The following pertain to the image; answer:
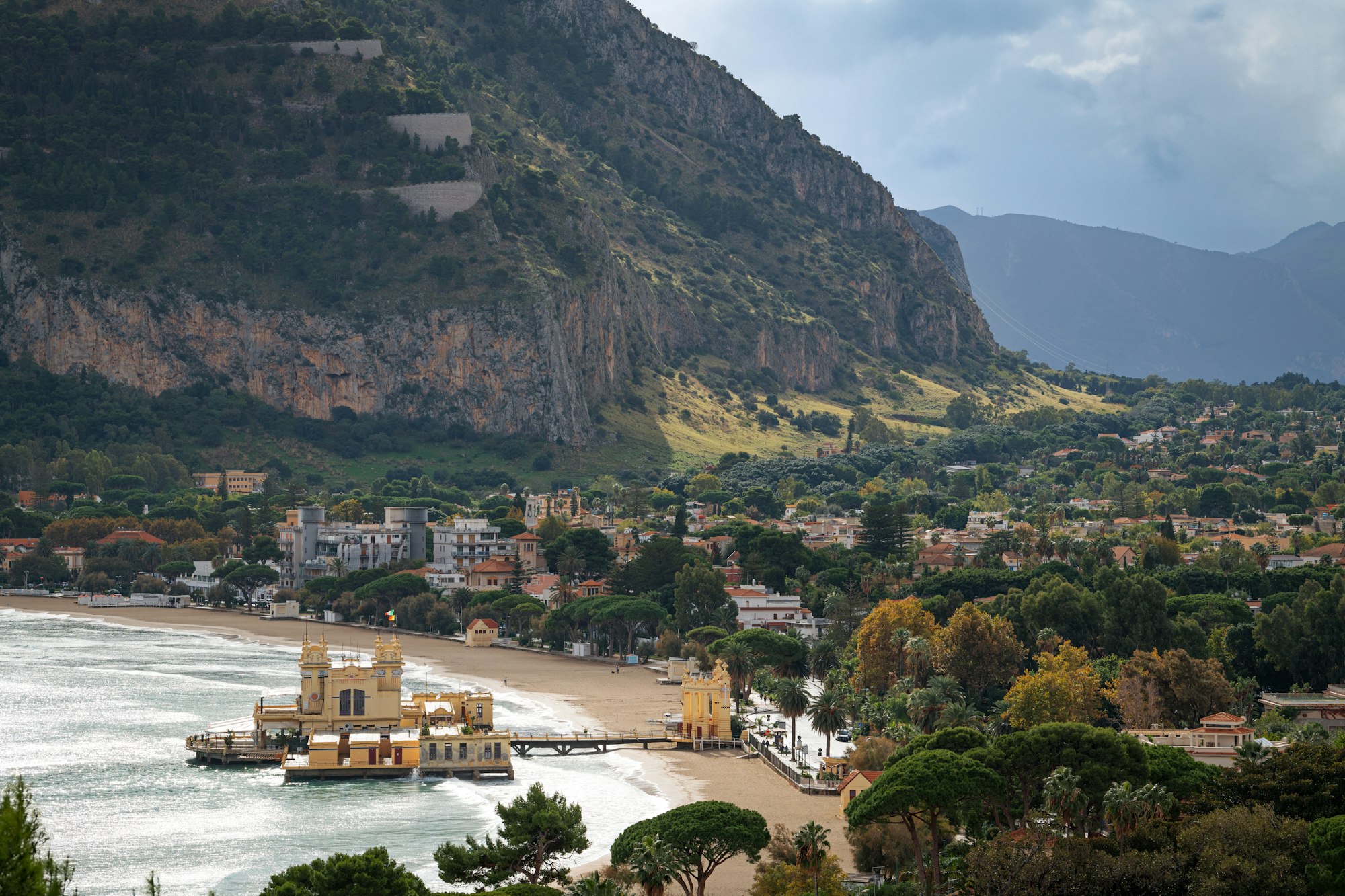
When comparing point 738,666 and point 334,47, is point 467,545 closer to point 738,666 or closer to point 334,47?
point 738,666

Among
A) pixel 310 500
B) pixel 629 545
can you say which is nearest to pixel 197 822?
pixel 629 545

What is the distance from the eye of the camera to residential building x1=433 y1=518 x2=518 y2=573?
12388 cm

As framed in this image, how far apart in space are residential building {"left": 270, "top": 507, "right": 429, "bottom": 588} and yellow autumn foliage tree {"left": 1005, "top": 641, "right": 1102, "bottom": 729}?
71.3 meters

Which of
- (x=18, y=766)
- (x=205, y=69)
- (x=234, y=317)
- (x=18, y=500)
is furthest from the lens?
(x=205, y=69)

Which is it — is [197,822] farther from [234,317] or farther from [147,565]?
[234,317]

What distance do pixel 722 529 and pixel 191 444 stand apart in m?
60.1

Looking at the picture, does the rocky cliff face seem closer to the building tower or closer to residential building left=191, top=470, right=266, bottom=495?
residential building left=191, top=470, right=266, bottom=495

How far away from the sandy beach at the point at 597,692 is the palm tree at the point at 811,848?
11.7 ft

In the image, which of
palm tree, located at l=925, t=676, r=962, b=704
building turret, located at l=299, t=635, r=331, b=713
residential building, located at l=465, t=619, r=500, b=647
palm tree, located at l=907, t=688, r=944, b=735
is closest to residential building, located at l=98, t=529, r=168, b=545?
residential building, located at l=465, t=619, r=500, b=647

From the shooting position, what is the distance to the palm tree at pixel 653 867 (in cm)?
3994

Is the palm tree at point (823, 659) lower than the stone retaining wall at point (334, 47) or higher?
lower

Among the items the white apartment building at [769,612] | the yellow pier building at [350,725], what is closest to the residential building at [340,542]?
the white apartment building at [769,612]

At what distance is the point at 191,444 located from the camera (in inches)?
6476

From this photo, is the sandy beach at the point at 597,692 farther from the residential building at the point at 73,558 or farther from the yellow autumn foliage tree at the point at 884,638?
the yellow autumn foliage tree at the point at 884,638
